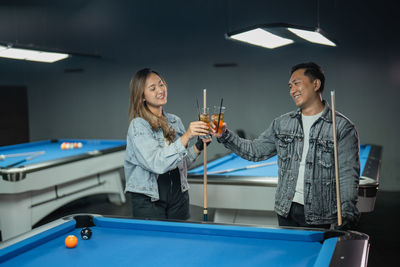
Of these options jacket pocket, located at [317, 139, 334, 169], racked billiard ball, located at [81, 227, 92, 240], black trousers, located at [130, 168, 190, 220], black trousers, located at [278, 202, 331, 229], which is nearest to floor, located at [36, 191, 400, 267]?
black trousers, located at [278, 202, 331, 229]

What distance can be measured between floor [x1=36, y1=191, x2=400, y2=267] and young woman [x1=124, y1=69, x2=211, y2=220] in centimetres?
182

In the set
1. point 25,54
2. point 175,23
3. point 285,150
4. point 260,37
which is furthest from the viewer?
point 175,23

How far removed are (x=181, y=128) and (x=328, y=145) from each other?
0.96m

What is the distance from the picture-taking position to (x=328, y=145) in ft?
6.84

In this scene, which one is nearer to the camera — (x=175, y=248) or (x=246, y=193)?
(x=175, y=248)

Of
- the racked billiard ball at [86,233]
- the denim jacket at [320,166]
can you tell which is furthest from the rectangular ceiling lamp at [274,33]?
the racked billiard ball at [86,233]

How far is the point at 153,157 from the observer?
2244 mm

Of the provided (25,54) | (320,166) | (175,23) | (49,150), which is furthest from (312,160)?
(175,23)

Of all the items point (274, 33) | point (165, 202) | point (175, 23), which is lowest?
point (165, 202)

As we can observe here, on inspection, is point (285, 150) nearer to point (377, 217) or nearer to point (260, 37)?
point (260, 37)

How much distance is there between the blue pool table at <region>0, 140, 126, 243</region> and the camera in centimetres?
371

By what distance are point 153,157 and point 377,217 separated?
336 cm

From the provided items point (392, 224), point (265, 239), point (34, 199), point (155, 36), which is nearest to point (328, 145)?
point (265, 239)

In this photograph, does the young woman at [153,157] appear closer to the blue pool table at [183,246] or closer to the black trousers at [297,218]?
the blue pool table at [183,246]
